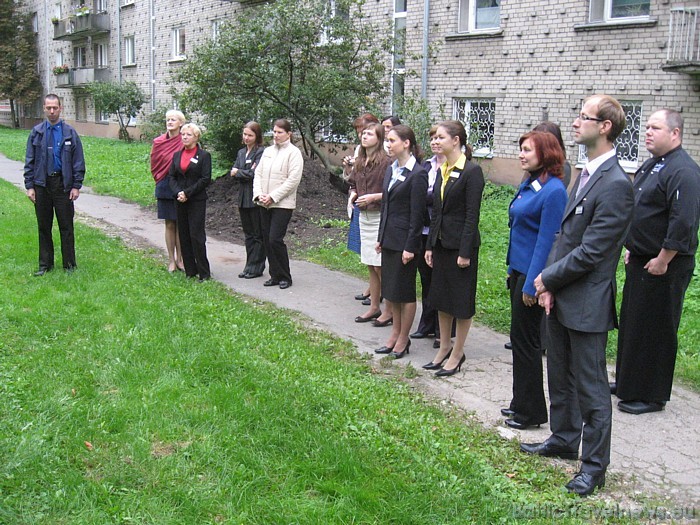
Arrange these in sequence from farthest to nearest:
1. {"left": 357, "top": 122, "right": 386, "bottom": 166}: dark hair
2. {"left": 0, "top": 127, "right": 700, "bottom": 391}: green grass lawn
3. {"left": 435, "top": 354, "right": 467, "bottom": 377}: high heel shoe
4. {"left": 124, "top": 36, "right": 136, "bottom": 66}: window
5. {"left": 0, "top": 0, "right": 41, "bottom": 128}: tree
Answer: {"left": 0, "top": 0, "right": 41, "bottom": 128}: tree < {"left": 124, "top": 36, "right": 136, "bottom": 66}: window < {"left": 357, "top": 122, "right": 386, "bottom": 166}: dark hair < {"left": 0, "top": 127, "right": 700, "bottom": 391}: green grass lawn < {"left": 435, "top": 354, "right": 467, "bottom": 377}: high heel shoe

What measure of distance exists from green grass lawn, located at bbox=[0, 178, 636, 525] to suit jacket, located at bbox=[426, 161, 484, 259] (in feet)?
3.91

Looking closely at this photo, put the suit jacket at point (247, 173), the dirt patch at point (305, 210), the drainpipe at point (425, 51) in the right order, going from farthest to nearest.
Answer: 1. the drainpipe at point (425, 51)
2. the dirt patch at point (305, 210)
3. the suit jacket at point (247, 173)

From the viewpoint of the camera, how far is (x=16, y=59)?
48.8 m

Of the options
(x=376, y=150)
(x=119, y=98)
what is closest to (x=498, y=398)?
(x=376, y=150)

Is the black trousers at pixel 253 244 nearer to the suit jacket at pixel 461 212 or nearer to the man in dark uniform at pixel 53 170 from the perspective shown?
the man in dark uniform at pixel 53 170

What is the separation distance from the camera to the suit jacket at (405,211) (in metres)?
6.28

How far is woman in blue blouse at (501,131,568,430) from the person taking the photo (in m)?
4.77

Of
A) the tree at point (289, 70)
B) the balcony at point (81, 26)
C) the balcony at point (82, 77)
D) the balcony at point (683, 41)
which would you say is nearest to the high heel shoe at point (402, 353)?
the tree at point (289, 70)

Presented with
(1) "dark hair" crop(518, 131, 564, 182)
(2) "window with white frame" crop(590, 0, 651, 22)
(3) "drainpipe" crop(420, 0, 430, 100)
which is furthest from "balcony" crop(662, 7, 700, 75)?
(1) "dark hair" crop(518, 131, 564, 182)

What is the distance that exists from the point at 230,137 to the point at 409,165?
11.4m

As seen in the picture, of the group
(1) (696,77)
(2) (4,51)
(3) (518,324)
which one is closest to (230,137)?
(1) (696,77)

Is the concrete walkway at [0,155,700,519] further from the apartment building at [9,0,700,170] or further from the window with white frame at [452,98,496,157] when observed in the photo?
the window with white frame at [452,98,496,157]

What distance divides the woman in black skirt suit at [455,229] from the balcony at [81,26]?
38.2m

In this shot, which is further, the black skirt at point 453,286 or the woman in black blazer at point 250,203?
the woman in black blazer at point 250,203
